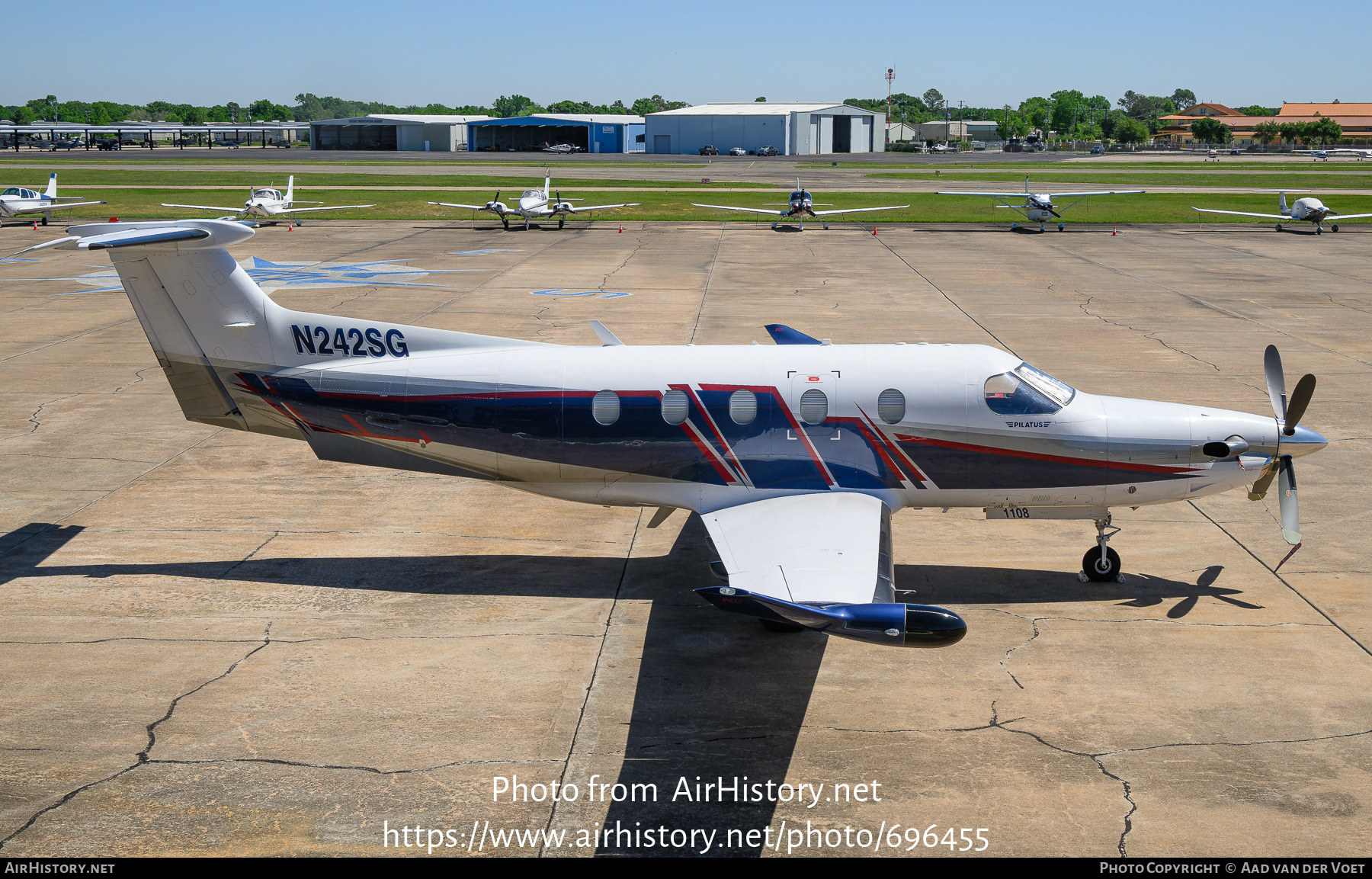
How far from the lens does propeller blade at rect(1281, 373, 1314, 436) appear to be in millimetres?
11297

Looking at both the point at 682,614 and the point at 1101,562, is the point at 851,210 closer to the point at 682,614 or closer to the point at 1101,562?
the point at 1101,562

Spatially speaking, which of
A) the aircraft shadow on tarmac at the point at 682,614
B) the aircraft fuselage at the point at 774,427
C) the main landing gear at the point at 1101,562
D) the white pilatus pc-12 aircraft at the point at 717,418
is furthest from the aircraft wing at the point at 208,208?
the main landing gear at the point at 1101,562

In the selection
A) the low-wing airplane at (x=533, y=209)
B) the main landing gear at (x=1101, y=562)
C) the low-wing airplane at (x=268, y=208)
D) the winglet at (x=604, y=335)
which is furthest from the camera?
the low-wing airplane at (x=268, y=208)

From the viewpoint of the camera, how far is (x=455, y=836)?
7809 millimetres

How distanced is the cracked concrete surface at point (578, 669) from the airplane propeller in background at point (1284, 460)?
3.56 feet

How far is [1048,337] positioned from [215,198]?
5665cm

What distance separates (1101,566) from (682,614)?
4971mm

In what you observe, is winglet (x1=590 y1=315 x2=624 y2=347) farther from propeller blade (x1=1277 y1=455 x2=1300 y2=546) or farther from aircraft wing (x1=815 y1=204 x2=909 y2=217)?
aircraft wing (x1=815 y1=204 x2=909 y2=217)

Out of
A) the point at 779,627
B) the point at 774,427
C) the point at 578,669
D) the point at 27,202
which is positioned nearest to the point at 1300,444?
the point at 774,427

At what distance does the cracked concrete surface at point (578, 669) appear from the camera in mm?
8117

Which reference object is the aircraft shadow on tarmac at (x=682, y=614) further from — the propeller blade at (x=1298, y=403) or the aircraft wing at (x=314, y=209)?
the aircraft wing at (x=314, y=209)

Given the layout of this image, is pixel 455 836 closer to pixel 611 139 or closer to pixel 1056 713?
pixel 1056 713

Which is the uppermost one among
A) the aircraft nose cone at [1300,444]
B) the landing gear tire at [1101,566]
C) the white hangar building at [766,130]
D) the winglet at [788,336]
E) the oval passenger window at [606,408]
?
the white hangar building at [766,130]

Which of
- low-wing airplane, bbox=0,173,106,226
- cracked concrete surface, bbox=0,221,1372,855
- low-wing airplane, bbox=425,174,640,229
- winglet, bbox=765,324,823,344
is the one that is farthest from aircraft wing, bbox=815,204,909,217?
winglet, bbox=765,324,823,344
